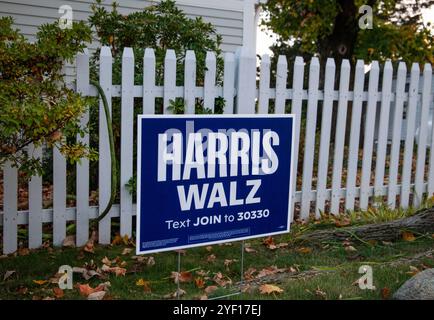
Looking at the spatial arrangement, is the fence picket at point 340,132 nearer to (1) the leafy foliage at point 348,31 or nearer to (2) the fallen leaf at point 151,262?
(2) the fallen leaf at point 151,262

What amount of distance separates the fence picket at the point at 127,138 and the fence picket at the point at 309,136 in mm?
1915

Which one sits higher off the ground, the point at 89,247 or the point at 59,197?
the point at 59,197

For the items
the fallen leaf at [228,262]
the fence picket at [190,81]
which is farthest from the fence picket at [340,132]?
the fallen leaf at [228,262]

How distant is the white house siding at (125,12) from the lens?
301 inches

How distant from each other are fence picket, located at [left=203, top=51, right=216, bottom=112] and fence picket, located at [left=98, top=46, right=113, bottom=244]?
890mm

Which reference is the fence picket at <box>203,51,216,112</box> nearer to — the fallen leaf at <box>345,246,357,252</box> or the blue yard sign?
the blue yard sign

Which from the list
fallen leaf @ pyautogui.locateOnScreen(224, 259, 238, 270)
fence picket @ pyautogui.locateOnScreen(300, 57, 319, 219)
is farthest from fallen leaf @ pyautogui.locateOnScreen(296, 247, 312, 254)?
fence picket @ pyautogui.locateOnScreen(300, 57, 319, 219)

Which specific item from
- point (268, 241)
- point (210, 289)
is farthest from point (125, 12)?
point (210, 289)

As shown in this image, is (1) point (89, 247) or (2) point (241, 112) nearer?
(1) point (89, 247)

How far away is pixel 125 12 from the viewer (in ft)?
27.7

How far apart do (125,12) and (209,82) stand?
4167 millimetres

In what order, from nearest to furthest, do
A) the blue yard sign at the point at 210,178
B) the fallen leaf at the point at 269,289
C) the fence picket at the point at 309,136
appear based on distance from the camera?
the blue yard sign at the point at 210,178 < the fallen leaf at the point at 269,289 < the fence picket at the point at 309,136

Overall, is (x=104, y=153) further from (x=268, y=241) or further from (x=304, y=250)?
(x=304, y=250)
